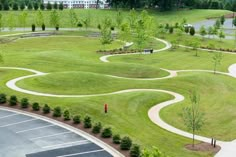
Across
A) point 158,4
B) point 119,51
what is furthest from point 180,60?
point 158,4

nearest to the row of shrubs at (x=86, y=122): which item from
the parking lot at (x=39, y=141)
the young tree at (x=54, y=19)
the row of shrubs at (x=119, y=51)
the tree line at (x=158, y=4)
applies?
the parking lot at (x=39, y=141)

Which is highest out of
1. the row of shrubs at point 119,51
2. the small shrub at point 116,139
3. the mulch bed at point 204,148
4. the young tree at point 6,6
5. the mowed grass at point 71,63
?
the young tree at point 6,6

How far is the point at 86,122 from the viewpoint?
37094 mm

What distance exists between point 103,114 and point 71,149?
8.94m

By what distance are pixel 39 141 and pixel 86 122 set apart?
15.9 ft

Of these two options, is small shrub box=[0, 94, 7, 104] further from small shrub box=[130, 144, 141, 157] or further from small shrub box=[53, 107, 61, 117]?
small shrub box=[130, 144, 141, 157]

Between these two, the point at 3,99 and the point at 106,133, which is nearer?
the point at 106,133

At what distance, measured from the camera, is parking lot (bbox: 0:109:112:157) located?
3169cm

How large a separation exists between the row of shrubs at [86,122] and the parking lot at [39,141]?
1527 millimetres

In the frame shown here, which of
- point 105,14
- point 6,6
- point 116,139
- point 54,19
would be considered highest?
point 6,6

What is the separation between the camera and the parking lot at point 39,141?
3169 centimetres

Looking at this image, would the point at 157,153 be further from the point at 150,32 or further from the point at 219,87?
the point at 150,32

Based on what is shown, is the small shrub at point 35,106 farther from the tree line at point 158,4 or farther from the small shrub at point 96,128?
the tree line at point 158,4

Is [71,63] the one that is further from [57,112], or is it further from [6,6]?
[6,6]
